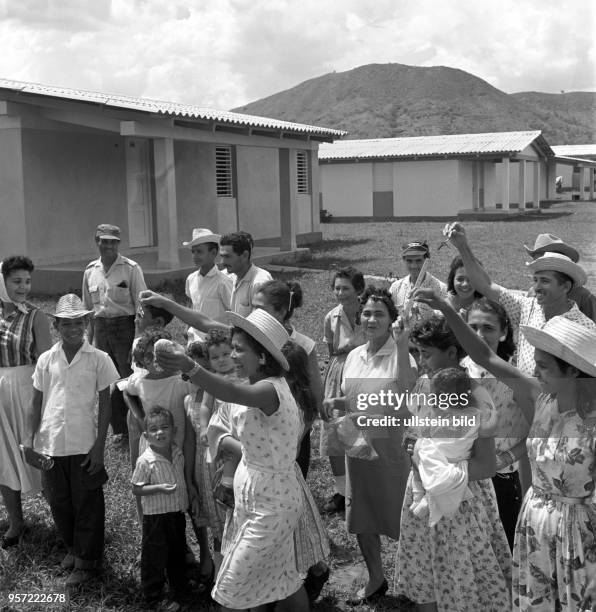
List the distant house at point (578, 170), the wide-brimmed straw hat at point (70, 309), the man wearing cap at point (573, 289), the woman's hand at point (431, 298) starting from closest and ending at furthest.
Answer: the woman's hand at point (431, 298) < the wide-brimmed straw hat at point (70, 309) < the man wearing cap at point (573, 289) < the distant house at point (578, 170)

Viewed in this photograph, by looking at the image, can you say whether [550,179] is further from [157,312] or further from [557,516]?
[557,516]

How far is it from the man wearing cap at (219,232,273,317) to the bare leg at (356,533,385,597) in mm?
1877

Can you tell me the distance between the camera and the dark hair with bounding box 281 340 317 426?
12.6ft

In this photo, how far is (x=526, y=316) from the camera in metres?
3.99

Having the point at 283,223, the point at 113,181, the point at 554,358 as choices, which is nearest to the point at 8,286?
the point at 554,358

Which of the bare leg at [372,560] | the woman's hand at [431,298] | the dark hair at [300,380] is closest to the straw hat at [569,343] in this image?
the woman's hand at [431,298]

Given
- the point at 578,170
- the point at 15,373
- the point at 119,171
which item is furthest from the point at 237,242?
the point at 578,170

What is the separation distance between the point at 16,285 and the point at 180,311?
1.12m

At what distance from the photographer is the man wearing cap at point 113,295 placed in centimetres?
633

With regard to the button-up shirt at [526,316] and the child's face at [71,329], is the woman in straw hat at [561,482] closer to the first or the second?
the button-up shirt at [526,316]

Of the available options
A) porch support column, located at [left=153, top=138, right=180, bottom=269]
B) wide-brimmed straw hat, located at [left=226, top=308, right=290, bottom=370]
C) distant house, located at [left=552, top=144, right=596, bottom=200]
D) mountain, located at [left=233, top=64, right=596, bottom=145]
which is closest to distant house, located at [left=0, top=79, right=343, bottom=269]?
porch support column, located at [left=153, top=138, right=180, bottom=269]

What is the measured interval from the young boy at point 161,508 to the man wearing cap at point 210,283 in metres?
1.86

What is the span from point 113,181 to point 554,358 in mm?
12748

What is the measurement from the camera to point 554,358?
109 inches
